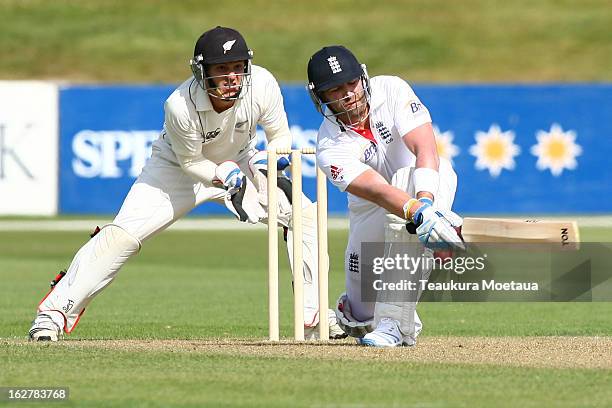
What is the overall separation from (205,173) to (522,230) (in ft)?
5.66

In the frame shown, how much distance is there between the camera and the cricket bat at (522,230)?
5.93 m

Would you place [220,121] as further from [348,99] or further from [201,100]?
[348,99]

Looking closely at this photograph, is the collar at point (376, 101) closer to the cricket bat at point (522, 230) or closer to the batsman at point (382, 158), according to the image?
the batsman at point (382, 158)

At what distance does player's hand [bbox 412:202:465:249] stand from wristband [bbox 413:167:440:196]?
0.13 metres

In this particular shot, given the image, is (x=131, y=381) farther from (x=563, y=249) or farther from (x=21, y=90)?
(x=21, y=90)

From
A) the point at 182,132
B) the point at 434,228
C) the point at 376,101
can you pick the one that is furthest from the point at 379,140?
the point at 182,132

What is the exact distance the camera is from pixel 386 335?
6.31 metres

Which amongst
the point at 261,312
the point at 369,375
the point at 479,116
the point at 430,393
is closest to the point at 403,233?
the point at 369,375

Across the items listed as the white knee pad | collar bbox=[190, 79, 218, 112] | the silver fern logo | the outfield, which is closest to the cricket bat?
the outfield

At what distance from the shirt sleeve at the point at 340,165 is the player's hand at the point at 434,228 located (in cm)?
41

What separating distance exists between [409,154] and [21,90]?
12955 mm

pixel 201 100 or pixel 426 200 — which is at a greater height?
pixel 201 100

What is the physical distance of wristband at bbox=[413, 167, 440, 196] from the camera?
6.02 metres

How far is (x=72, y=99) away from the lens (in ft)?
61.8
